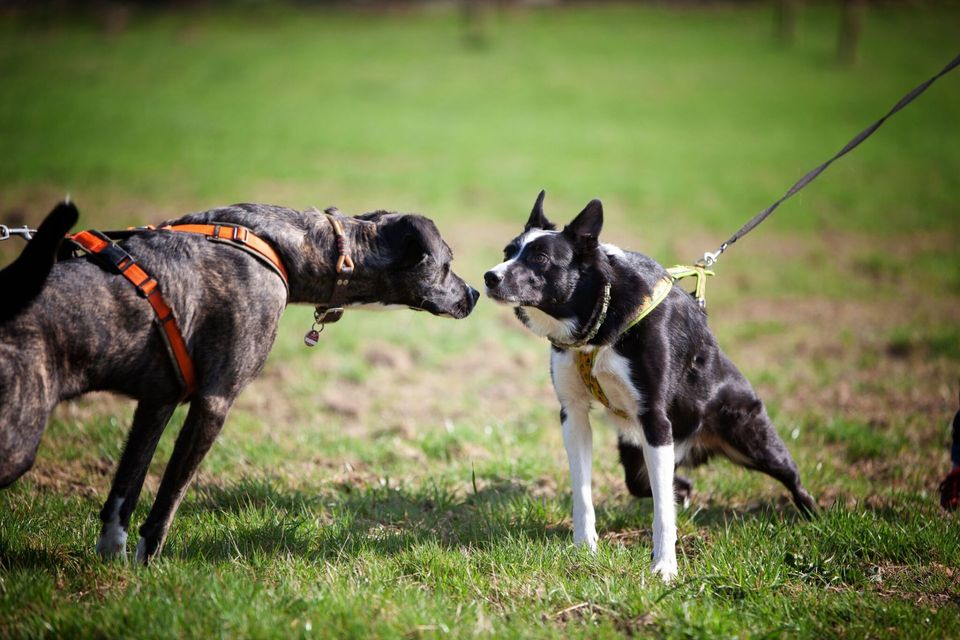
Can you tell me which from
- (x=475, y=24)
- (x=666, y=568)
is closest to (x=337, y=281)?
(x=666, y=568)

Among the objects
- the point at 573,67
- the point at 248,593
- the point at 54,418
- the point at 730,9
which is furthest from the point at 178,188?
the point at 730,9

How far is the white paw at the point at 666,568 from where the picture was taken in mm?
3947

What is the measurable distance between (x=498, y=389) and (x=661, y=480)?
12.4 ft

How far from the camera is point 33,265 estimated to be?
3.33 m

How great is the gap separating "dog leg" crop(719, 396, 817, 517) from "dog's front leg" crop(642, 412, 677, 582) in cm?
67

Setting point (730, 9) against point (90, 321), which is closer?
point (90, 321)

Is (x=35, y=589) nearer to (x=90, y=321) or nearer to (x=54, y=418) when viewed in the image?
(x=90, y=321)

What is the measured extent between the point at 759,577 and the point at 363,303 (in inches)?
101

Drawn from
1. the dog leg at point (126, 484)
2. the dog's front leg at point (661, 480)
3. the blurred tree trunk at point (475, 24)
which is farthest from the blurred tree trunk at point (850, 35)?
the dog leg at point (126, 484)

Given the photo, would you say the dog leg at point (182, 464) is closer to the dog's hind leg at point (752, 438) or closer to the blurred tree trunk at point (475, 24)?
the dog's hind leg at point (752, 438)

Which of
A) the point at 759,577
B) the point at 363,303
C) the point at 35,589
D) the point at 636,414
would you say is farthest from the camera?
the point at 363,303

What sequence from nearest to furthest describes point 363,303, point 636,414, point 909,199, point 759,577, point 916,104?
point 759,577, point 636,414, point 363,303, point 909,199, point 916,104

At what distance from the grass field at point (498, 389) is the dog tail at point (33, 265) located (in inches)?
50.4

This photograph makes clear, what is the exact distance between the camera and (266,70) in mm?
29438
